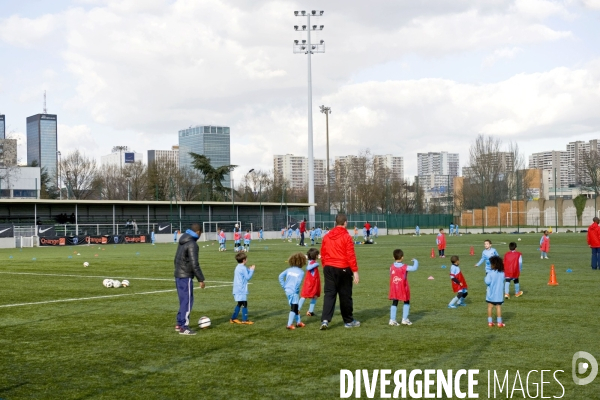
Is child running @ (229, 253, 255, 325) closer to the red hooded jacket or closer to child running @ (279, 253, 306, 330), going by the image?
child running @ (279, 253, 306, 330)

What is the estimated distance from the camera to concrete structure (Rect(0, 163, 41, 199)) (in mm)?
98438

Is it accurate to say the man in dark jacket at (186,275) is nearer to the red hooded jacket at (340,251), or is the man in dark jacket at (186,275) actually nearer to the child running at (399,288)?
the red hooded jacket at (340,251)

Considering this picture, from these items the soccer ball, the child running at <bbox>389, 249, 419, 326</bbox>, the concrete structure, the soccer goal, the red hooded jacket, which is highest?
the concrete structure

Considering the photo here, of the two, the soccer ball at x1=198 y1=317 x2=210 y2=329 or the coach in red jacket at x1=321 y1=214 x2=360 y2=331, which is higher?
the coach in red jacket at x1=321 y1=214 x2=360 y2=331

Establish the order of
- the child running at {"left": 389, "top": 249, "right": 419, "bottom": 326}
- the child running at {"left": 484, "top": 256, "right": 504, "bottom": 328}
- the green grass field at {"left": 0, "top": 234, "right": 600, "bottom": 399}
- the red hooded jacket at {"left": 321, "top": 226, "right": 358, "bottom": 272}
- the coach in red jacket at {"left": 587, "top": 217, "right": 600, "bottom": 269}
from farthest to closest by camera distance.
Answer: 1. the coach in red jacket at {"left": 587, "top": 217, "right": 600, "bottom": 269}
2. the child running at {"left": 389, "top": 249, "right": 419, "bottom": 326}
3. the child running at {"left": 484, "top": 256, "right": 504, "bottom": 328}
4. the red hooded jacket at {"left": 321, "top": 226, "right": 358, "bottom": 272}
5. the green grass field at {"left": 0, "top": 234, "right": 600, "bottom": 399}

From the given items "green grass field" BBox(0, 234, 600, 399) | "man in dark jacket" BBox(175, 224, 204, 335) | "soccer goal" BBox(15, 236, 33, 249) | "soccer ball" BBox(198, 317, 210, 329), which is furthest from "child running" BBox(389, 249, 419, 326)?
"soccer goal" BBox(15, 236, 33, 249)

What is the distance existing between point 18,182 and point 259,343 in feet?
332

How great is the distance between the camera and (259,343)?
11.5 meters

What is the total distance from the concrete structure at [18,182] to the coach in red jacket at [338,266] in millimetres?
90933

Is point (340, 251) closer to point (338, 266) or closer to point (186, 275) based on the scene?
point (338, 266)

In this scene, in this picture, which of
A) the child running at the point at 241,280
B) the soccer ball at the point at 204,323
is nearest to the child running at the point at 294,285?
the child running at the point at 241,280

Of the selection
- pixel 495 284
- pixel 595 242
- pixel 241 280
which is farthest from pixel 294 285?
pixel 595 242

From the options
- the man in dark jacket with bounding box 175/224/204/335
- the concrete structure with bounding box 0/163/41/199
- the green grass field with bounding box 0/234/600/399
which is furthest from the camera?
the concrete structure with bounding box 0/163/41/199

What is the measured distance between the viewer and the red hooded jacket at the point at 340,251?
12.6 m
